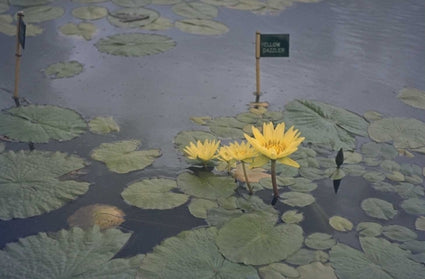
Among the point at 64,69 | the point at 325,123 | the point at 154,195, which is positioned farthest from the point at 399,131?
the point at 64,69

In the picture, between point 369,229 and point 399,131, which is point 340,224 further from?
point 399,131

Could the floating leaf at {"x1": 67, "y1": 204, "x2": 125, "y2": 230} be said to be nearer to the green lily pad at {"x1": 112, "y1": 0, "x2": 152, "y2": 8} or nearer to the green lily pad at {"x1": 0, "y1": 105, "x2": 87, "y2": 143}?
the green lily pad at {"x1": 0, "y1": 105, "x2": 87, "y2": 143}

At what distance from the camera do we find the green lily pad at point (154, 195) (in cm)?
160

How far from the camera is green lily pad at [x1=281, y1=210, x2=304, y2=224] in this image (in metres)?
1.56

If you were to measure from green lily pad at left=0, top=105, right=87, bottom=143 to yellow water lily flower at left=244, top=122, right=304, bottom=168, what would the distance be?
32.0 inches

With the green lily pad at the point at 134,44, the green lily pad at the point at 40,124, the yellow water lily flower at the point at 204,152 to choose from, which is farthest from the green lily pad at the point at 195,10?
the yellow water lily flower at the point at 204,152

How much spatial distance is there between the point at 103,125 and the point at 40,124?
246 mm

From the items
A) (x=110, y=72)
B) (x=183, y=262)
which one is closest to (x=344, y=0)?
(x=110, y=72)

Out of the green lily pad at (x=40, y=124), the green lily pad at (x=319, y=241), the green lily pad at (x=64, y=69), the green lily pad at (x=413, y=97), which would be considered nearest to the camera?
the green lily pad at (x=319, y=241)

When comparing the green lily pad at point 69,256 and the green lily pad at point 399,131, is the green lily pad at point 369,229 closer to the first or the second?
the green lily pad at point 399,131

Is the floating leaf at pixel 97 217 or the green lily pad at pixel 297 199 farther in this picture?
the green lily pad at pixel 297 199

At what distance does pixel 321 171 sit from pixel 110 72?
1.26 meters

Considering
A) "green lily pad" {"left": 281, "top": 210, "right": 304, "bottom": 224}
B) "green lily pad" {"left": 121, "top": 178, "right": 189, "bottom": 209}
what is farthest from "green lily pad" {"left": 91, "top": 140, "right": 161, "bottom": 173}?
"green lily pad" {"left": 281, "top": 210, "right": 304, "bottom": 224}

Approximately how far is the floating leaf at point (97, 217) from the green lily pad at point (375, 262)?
2.15 feet
